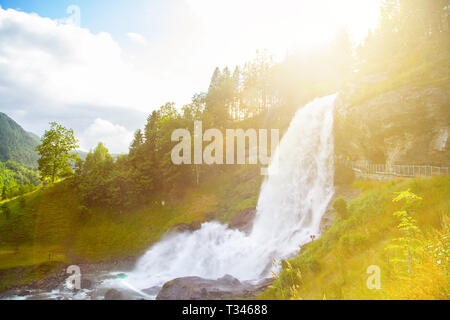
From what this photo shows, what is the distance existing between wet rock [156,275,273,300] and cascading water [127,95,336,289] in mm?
3551

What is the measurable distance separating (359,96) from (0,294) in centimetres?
4649

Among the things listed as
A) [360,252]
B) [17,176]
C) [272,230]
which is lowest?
[272,230]

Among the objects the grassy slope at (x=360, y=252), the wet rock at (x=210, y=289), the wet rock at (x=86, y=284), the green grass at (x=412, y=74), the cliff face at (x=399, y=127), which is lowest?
the wet rock at (x=86, y=284)

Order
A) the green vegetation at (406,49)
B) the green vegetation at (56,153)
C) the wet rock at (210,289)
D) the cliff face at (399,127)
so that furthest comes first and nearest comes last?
the green vegetation at (56,153), the green vegetation at (406,49), the cliff face at (399,127), the wet rock at (210,289)

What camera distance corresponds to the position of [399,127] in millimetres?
21875

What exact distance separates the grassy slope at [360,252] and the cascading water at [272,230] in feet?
23.6

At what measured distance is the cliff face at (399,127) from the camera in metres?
19.4

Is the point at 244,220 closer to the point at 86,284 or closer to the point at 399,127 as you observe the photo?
the point at 86,284

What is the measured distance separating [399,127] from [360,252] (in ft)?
57.8

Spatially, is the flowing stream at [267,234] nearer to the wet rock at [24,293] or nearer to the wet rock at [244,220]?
the wet rock at [244,220]

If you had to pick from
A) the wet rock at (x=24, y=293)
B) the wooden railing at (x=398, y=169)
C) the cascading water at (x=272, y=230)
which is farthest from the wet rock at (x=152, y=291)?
the wooden railing at (x=398, y=169)

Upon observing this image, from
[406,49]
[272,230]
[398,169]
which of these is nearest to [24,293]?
[272,230]
